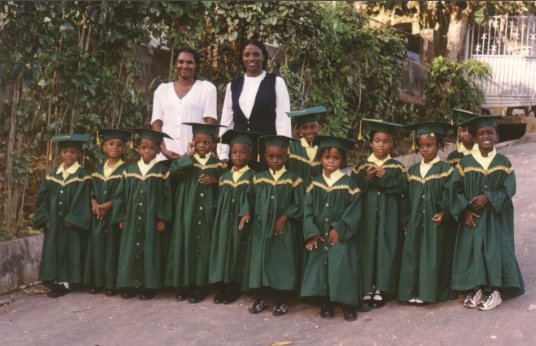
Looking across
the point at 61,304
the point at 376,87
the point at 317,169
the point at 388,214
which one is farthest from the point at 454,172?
the point at 376,87

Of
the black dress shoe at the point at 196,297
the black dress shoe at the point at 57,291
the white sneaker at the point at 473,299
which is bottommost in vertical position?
the black dress shoe at the point at 57,291

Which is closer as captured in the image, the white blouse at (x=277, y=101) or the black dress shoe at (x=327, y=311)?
the black dress shoe at (x=327, y=311)

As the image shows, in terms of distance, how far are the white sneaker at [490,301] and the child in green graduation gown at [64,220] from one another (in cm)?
345

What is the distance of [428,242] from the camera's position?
5234 millimetres

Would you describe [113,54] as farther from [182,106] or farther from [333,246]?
[333,246]

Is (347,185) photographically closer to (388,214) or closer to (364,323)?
(388,214)

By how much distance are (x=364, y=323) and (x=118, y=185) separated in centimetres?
249

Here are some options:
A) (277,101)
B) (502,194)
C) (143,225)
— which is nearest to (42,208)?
(143,225)

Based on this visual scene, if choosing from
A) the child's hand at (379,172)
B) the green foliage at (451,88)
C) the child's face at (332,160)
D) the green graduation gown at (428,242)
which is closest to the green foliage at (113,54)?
the child's face at (332,160)

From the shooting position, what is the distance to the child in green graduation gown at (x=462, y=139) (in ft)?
18.7

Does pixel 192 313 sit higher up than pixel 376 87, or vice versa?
pixel 376 87

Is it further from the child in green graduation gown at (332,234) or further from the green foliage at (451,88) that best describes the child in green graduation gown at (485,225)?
the green foliage at (451,88)

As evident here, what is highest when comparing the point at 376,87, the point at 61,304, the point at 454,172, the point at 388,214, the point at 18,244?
the point at 376,87

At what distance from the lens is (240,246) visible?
551 cm
